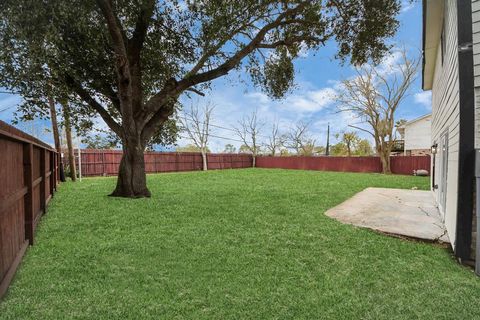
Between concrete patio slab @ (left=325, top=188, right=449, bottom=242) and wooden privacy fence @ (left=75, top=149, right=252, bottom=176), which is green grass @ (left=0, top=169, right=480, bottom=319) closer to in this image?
concrete patio slab @ (left=325, top=188, right=449, bottom=242)

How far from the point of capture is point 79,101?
756cm

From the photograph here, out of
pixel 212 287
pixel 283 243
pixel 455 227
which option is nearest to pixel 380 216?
pixel 455 227

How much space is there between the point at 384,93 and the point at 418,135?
5.77 metres

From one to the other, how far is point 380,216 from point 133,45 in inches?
255

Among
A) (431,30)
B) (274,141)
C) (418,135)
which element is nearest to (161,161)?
(431,30)

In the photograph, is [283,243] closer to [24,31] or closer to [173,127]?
[24,31]

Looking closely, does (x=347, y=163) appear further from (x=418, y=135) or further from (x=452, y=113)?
(x=452, y=113)

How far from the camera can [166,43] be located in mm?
7484

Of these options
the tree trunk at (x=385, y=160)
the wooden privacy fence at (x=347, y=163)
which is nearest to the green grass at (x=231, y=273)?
the tree trunk at (x=385, y=160)

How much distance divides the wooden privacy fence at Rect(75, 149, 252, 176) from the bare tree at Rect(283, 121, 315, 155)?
14.5 metres

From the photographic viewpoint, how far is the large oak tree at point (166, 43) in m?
5.92

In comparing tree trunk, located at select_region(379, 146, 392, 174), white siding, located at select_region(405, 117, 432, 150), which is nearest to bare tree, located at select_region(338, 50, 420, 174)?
tree trunk, located at select_region(379, 146, 392, 174)

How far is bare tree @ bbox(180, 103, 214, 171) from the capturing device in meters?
26.8

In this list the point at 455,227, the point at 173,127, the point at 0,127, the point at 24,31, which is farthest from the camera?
the point at 173,127
